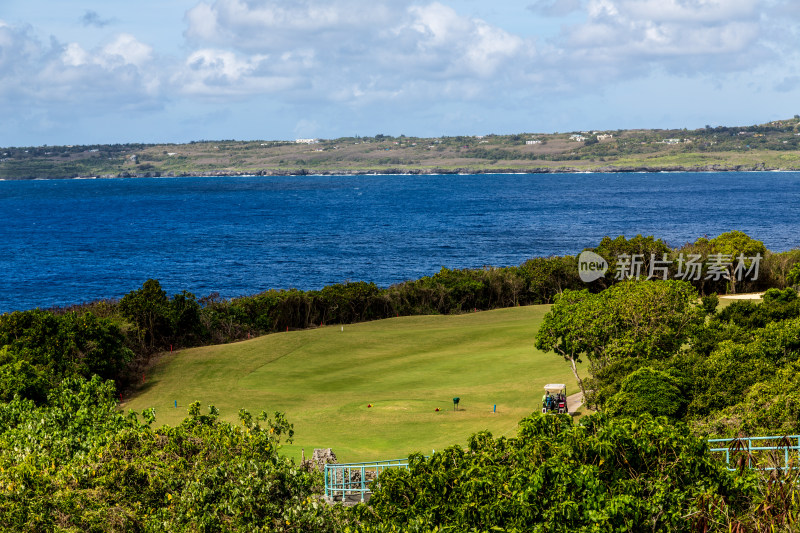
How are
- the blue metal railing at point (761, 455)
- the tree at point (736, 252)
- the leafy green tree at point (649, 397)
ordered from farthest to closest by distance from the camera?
the tree at point (736, 252), the leafy green tree at point (649, 397), the blue metal railing at point (761, 455)

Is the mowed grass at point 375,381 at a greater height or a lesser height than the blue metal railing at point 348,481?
lesser

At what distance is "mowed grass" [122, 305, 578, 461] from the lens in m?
30.7

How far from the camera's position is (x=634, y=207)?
168625 mm

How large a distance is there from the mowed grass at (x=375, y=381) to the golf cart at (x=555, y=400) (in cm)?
128

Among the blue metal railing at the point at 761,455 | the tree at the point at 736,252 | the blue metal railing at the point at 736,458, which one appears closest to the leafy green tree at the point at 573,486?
the blue metal railing at the point at 736,458

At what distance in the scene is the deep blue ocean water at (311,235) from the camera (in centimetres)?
8875

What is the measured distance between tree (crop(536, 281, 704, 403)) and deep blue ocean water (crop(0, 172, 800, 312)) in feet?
167

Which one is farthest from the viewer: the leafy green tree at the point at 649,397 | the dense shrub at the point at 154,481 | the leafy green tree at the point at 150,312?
the leafy green tree at the point at 150,312

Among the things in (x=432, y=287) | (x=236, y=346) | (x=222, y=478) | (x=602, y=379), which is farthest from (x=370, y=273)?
(x=222, y=478)

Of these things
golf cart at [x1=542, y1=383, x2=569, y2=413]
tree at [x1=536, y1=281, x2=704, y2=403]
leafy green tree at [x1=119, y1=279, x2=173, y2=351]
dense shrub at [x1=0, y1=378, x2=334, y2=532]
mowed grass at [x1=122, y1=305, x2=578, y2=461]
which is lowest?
mowed grass at [x1=122, y1=305, x2=578, y2=461]

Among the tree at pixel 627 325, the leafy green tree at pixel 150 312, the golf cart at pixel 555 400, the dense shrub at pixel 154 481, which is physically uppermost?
the dense shrub at pixel 154 481

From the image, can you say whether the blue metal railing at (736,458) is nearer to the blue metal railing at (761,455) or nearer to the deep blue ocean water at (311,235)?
the blue metal railing at (761,455)

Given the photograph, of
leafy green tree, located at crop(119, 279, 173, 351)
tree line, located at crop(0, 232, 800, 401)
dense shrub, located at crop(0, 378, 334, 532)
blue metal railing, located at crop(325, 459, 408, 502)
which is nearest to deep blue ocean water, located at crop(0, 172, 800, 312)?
tree line, located at crop(0, 232, 800, 401)

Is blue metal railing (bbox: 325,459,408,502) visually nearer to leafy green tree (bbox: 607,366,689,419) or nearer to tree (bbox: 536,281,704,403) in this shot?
leafy green tree (bbox: 607,366,689,419)
